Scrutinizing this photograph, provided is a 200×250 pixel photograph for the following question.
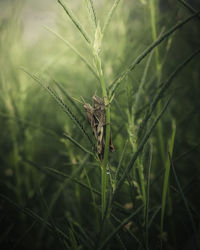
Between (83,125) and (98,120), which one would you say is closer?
(98,120)

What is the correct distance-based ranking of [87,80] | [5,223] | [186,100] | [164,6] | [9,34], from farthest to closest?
[164,6], [87,80], [186,100], [9,34], [5,223]

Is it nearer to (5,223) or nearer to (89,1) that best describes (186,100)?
(89,1)

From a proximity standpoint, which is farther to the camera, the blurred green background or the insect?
the blurred green background

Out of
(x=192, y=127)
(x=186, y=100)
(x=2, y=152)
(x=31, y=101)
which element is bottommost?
(x=192, y=127)

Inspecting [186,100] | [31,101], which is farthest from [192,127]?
[31,101]

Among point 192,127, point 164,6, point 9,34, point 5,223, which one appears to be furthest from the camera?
point 164,6

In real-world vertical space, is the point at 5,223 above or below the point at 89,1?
below

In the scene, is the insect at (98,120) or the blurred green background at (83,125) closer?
the insect at (98,120)

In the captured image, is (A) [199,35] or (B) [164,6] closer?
(A) [199,35]
